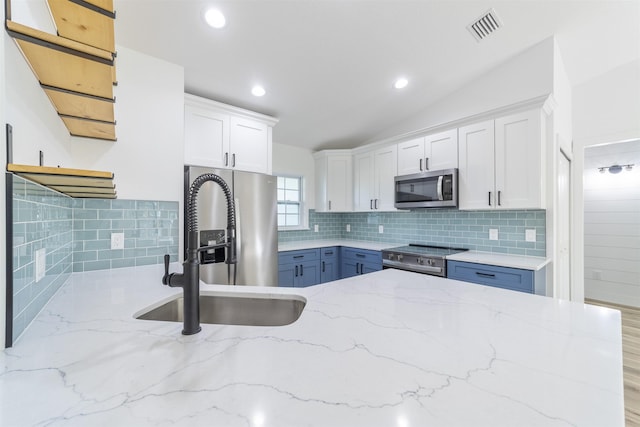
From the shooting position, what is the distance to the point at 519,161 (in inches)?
97.2

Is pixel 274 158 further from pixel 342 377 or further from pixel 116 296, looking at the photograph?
pixel 342 377

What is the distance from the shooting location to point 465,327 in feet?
2.82

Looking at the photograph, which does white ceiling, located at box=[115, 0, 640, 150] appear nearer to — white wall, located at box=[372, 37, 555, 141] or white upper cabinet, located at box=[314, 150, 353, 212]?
white wall, located at box=[372, 37, 555, 141]

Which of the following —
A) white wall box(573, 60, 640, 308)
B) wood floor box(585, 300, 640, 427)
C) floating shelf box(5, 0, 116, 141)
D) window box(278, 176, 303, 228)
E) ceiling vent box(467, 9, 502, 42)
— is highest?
ceiling vent box(467, 9, 502, 42)

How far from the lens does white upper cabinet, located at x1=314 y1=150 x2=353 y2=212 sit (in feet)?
13.3

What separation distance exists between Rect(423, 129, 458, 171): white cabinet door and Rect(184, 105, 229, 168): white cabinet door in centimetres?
216

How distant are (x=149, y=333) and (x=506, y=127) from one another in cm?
303

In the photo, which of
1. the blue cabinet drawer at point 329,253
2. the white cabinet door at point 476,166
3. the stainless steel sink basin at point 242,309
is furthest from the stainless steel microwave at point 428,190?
the stainless steel sink basin at point 242,309

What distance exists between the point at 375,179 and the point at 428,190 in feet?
2.75

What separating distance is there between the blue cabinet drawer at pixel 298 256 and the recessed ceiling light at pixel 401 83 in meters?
2.13

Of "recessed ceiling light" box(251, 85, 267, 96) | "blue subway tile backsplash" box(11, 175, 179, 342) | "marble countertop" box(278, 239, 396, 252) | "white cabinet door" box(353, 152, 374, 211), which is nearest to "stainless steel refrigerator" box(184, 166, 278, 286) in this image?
"blue subway tile backsplash" box(11, 175, 179, 342)

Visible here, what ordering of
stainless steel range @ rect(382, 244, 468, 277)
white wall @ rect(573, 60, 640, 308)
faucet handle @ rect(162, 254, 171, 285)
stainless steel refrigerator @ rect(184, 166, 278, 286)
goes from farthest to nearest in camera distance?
white wall @ rect(573, 60, 640, 308), stainless steel range @ rect(382, 244, 468, 277), stainless steel refrigerator @ rect(184, 166, 278, 286), faucet handle @ rect(162, 254, 171, 285)

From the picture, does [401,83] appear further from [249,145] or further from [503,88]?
[249,145]

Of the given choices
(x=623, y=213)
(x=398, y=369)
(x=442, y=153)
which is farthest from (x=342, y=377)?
(x=623, y=213)
